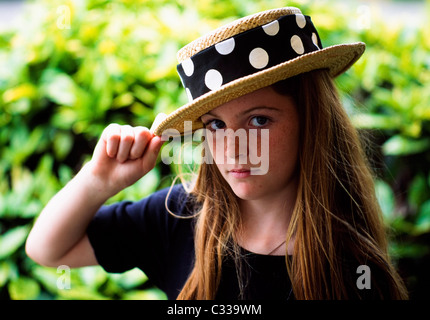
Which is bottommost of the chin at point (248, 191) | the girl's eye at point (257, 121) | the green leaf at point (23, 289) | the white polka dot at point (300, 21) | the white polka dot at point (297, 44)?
the green leaf at point (23, 289)

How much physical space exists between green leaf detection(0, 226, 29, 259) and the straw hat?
1562 mm

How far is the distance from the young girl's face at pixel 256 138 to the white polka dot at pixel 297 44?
137 millimetres

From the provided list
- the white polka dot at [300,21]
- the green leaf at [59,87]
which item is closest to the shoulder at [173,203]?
the white polka dot at [300,21]

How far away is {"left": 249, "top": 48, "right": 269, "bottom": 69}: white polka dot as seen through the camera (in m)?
1.13

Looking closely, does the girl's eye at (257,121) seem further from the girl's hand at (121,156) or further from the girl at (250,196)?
the girl's hand at (121,156)

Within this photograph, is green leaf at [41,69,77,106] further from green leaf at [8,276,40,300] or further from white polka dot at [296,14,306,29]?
white polka dot at [296,14,306,29]

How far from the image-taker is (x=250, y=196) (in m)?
1.28

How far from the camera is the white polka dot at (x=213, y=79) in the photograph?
1156 mm

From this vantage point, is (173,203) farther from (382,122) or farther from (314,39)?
(382,122)

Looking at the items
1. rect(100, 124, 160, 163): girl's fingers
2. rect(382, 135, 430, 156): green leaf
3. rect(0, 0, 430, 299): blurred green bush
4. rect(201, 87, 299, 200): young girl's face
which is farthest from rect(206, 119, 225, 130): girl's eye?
rect(382, 135, 430, 156): green leaf

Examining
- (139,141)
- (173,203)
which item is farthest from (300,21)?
(173,203)

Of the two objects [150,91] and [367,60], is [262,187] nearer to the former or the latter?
[150,91]
